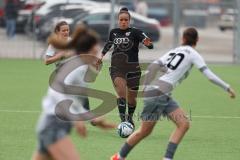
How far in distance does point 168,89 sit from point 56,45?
2.78 m

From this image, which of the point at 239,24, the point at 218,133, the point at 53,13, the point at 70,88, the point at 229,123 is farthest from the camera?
the point at 53,13

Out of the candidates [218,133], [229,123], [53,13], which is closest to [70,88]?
[218,133]

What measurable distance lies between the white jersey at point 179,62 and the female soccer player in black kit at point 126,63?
11.0ft

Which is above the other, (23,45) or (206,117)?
(206,117)

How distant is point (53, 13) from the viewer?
32250mm

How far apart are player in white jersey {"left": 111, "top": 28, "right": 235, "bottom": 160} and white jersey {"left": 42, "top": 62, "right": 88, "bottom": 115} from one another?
181 cm

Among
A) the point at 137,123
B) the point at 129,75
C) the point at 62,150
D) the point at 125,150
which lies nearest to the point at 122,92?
the point at 129,75

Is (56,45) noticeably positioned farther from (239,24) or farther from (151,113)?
(239,24)

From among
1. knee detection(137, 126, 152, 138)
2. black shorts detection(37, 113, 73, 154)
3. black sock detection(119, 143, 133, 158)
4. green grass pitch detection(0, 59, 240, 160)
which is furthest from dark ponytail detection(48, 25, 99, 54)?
green grass pitch detection(0, 59, 240, 160)

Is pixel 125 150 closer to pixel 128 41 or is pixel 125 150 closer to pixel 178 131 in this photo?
pixel 178 131

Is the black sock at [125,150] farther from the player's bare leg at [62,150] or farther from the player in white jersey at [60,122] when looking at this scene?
the player's bare leg at [62,150]

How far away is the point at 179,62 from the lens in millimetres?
10555

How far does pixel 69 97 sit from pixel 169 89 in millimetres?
2455

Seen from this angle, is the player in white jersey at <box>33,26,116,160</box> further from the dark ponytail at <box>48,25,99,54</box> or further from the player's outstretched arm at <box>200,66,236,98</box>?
the player's outstretched arm at <box>200,66,236,98</box>
